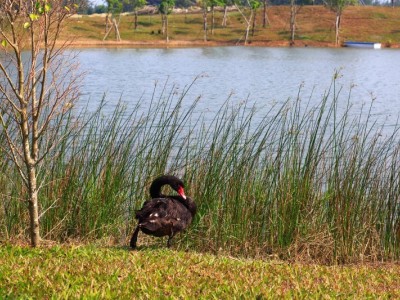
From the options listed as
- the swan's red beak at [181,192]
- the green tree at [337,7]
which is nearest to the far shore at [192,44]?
the green tree at [337,7]

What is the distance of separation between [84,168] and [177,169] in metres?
1.02

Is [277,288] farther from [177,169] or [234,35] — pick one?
[234,35]

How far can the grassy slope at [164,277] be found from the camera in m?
4.72

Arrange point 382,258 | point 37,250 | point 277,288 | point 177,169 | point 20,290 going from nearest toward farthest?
point 20,290 → point 277,288 → point 37,250 → point 382,258 → point 177,169

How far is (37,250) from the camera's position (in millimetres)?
5949

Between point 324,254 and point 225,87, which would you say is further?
point 225,87

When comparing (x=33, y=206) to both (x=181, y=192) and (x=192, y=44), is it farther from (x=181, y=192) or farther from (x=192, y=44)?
(x=192, y=44)

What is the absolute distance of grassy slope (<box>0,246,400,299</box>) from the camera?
472 cm

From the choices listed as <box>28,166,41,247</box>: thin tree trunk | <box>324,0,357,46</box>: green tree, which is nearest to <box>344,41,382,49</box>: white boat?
<box>324,0,357,46</box>: green tree

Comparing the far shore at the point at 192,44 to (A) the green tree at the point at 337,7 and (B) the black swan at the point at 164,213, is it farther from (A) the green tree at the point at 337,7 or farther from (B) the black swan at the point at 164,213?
(B) the black swan at the point at 164,213

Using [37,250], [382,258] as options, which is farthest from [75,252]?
[382,258]

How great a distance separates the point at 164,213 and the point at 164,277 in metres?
1.22

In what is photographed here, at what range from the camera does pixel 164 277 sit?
514 cm

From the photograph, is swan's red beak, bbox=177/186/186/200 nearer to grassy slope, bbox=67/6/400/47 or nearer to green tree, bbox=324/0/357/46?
grassy slope, bbox=67/6/400/47
